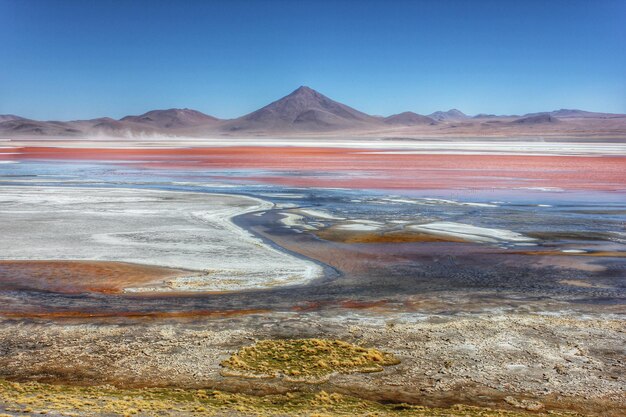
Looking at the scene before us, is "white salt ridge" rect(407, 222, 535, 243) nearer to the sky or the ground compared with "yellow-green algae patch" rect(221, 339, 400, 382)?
nearer to the sky

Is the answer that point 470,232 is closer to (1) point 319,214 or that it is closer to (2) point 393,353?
(1) point 319,214

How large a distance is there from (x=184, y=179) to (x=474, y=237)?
15.8 m

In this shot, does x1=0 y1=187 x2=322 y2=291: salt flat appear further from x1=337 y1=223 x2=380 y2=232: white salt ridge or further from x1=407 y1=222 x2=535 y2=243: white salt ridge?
x1=407 y1=222 x2=535 y2=243: white salt ridge

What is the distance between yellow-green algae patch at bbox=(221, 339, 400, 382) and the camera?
5.66 metres

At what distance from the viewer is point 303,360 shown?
593cm

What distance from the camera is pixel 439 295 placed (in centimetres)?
833

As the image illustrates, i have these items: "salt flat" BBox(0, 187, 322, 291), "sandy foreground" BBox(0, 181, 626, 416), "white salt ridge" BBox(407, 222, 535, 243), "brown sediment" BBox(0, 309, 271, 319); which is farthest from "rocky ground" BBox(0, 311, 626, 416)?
"white salt ridge" BBox(407, 222, 535, 243)

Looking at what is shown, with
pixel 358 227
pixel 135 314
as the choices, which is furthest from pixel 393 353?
pixel 358 227

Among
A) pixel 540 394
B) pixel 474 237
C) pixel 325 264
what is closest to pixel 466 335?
pixel 540 394

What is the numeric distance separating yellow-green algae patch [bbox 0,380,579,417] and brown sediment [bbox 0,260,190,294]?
342cm

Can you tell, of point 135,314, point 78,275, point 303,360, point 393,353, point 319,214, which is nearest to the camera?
point 303,360

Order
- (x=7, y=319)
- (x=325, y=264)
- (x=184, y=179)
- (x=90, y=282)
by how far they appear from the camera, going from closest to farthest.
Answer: (x=7, y=319) < (x=90, y=282) < (x=325, y=264) < (x=184, y=179)

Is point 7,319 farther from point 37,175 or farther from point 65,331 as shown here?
point 37,175

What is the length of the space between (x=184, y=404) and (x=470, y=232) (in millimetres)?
9198
